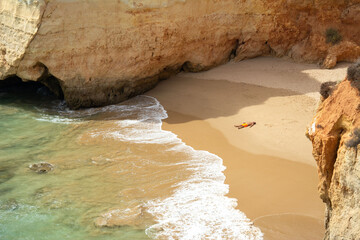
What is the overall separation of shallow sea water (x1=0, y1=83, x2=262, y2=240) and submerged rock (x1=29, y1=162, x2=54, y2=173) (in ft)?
0.34

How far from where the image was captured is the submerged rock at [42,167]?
8344 mm

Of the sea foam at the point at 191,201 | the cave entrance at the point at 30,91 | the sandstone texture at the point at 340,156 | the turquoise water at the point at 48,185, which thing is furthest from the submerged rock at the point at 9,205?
the cave entrance at the point at 30,91

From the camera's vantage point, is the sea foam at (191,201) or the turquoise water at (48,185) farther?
the turquoise water at (48,185)

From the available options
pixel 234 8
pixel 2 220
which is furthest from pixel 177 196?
pixel 234 8

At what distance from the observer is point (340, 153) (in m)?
4.84

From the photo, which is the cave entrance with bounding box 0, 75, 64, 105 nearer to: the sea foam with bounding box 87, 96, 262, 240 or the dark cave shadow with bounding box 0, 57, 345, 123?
the dark cave shadow with bounding box 0, 57, 345, 123

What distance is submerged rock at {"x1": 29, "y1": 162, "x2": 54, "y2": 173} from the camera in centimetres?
834

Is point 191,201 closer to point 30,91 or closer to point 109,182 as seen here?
point 109,182

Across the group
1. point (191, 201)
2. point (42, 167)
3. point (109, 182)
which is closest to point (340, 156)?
point (191, 201)

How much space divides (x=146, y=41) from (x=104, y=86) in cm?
153

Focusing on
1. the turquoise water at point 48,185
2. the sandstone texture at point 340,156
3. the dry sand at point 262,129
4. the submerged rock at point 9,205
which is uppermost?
the sandstone texture at point 340,156

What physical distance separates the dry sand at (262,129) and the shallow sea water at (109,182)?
0.34 m

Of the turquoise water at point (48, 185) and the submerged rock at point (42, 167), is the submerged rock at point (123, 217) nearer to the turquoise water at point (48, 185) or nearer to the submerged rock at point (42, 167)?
the turquoise water at point (48, 185)

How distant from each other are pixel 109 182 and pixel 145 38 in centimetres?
491
